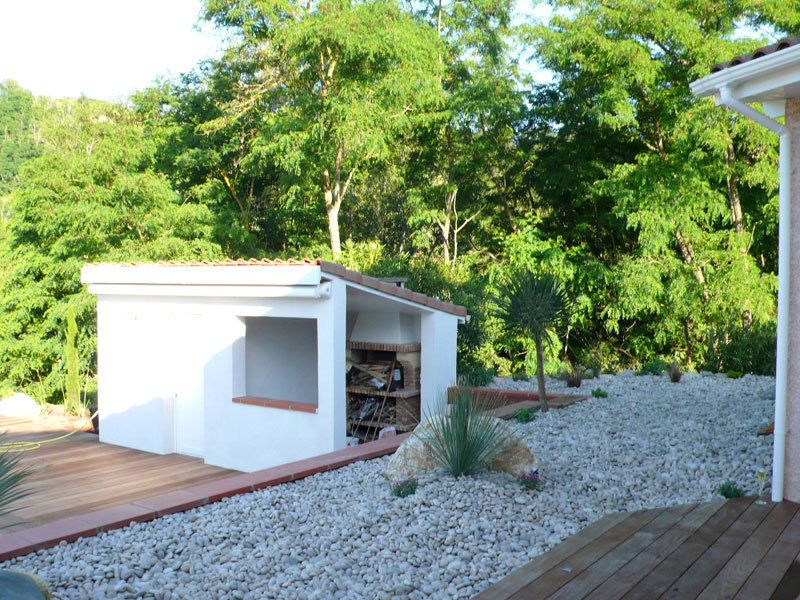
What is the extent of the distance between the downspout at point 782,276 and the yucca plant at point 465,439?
5.85 feet

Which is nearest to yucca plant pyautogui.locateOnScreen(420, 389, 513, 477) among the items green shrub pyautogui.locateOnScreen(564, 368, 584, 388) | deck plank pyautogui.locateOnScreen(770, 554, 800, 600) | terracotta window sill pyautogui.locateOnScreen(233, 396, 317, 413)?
deck plank pyautogui.locateOnScreen(770, 554, 800, 600)

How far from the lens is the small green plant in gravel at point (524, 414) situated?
22.9 ft

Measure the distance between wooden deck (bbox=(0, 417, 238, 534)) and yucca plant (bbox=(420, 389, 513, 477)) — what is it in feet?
11.7

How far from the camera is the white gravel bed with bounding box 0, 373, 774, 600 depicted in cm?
346

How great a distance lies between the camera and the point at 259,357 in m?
9.66

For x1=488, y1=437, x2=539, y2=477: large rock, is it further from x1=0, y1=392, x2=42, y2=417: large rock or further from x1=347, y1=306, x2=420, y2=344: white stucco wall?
x1=0, y1=392, x2=42, y2=417: large rock

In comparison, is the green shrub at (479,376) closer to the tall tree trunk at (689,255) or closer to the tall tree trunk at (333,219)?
the tall tree trunk at (689,255)

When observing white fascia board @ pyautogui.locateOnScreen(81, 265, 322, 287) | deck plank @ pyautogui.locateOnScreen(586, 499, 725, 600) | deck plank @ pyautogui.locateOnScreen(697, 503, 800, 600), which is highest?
white fascia board @ pyautogui.locateOnScreen(81, 265, 322, 287)

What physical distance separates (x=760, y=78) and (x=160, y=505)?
4.85m

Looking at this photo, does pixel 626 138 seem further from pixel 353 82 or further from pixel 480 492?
pixel 480 492

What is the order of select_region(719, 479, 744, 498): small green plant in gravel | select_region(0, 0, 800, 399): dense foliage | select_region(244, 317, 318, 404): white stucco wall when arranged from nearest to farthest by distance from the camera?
select_region(719, 479, 744, 498): small green plant in gravel → select_region(244, 317, 318, 404): white stucco wall → select_region(0, 0, 800, 399): dense foliage

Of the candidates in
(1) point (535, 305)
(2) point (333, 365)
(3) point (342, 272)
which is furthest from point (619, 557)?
(3) point (342, 272)

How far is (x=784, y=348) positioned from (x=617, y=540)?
172 cm

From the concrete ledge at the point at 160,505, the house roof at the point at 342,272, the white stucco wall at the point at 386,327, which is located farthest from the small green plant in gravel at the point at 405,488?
the white stucco wall at the point at 386,327
